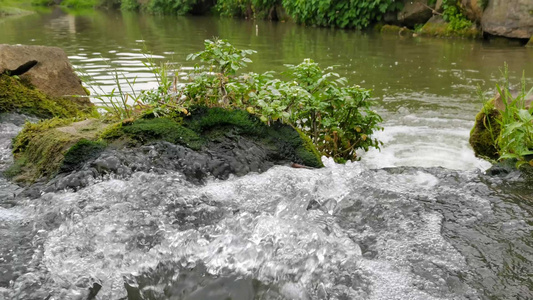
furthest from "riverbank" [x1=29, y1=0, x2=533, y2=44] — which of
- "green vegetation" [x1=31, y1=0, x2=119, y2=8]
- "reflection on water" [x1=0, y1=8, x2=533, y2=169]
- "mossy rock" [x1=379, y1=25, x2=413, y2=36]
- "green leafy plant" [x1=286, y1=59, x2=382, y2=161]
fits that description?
"green vegetation" [x1=31, y1=0, x2=119, y2=8]

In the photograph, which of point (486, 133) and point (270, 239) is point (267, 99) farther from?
point (486, 133)

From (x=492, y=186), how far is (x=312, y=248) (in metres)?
1.64

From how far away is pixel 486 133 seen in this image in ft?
16.4

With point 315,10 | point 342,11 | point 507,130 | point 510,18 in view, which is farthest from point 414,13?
point 507,130

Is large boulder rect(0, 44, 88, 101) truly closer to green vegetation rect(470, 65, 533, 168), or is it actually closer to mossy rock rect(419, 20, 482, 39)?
green vegetation rect(470, 65, 533, 168)

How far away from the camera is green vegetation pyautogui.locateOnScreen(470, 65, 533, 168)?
3.79m

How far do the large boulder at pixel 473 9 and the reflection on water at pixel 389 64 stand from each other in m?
1.09

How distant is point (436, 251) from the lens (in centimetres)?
280

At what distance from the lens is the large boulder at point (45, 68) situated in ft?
18.3

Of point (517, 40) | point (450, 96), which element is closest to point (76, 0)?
point (517, 40)

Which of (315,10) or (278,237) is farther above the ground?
(315,10)

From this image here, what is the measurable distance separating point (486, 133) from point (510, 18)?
31.0 ft

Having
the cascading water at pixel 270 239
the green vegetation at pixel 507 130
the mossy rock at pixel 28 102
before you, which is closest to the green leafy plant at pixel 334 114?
the cascading water at pixel 270 239

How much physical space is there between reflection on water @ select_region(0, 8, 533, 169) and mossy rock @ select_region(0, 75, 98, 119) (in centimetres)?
88
